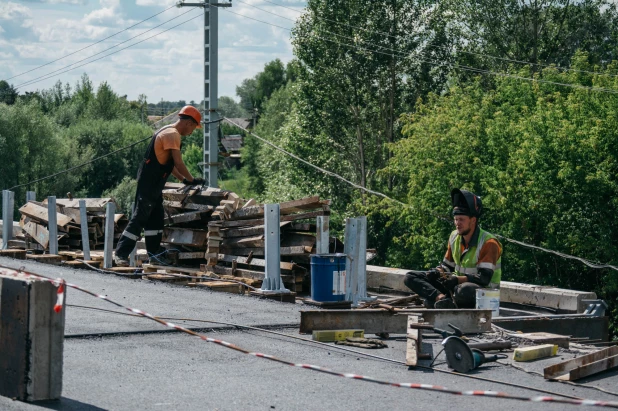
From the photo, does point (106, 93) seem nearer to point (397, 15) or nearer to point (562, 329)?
point (397, 15)

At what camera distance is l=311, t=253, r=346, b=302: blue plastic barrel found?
1180cm

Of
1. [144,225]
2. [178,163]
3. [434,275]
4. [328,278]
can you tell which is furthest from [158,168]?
[434,275]

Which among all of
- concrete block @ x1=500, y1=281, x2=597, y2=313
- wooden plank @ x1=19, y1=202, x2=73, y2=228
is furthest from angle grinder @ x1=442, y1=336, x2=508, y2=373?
wooden plank @ x1=19, y1=202, x2=73, y2=228

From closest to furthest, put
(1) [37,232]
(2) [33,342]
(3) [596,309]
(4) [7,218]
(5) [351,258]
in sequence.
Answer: (2) [33,342] → (3) [596,309] → (5) [351,258] → (1) [37,232] → (4) [7,218]

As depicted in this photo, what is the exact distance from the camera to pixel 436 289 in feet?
34.3

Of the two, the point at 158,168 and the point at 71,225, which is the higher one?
the point at 158,168

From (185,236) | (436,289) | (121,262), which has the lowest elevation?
(436,289)

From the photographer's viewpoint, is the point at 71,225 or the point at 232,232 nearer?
the point at 232,232

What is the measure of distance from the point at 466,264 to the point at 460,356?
2.83m

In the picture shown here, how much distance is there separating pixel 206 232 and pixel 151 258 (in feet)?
4.76

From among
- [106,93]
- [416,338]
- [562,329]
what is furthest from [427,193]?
[106,93]

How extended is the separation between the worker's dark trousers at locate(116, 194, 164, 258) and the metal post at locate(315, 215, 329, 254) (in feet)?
8.30

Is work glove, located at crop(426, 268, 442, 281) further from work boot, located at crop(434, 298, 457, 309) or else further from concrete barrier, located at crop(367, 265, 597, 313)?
concrete barrier, located at crop(367, 265, 597, 313)

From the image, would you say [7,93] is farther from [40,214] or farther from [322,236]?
[322,236]
